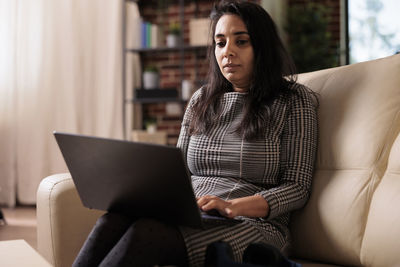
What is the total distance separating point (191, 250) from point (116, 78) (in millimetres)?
3646

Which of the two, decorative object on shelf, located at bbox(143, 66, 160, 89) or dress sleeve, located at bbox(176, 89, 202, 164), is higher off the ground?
decorative object on shelf, located at bbox(143, 66, 160, 89)

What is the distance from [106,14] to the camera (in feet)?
15.6

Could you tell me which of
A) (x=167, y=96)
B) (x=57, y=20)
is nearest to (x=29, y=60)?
(x=57, y=20)

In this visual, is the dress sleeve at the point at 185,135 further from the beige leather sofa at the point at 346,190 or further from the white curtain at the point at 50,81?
the white curtain at the point at 50,81

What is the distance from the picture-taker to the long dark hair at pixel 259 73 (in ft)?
5.79

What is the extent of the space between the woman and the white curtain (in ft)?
9.31

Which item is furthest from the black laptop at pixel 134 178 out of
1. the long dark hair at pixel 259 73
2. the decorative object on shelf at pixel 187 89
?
the decorative object on shelf at pixel 187 89

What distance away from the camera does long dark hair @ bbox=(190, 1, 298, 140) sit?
1766mm

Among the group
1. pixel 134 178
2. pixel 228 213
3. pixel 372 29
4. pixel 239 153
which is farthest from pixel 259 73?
pixel 372 29

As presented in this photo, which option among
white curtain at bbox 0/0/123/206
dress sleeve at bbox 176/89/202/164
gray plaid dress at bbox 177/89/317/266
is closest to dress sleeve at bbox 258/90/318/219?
gray plaid dress at bbox 177/89/317/266

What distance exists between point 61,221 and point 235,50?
2.73 ft

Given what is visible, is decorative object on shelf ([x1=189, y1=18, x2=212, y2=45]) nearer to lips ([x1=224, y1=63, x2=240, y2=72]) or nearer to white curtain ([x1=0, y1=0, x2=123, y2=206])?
white curtain ([x1=0, y1=0, x2=123, y2=206])

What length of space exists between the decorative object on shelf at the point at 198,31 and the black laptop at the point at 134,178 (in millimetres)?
3185

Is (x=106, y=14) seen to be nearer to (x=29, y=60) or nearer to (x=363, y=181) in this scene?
(x=29, y=60)
